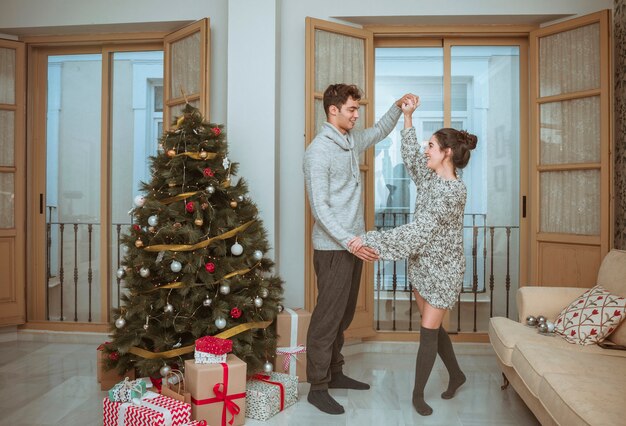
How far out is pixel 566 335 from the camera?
2.79 m

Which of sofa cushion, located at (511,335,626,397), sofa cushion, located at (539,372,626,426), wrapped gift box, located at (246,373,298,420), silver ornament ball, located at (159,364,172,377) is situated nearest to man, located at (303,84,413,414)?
wrapped gift box, located at (246,373,298,420)

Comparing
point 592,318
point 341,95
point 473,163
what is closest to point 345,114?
point 341,95

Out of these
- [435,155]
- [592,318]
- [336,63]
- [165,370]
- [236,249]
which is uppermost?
[336,63]

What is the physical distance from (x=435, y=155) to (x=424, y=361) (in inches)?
39.5

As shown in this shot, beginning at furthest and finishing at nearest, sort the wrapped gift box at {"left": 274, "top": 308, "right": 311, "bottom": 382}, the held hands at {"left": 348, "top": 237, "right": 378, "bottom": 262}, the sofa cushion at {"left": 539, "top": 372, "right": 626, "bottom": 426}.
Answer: the wrapped gift box at {"left": 274, "top": 308, "right": 311, "bottom": 382} → the held hands at {"left": 348, "top": 237, "right": 378, "bottom": 262} → the sofa cushion at {"left": 539, "top": 372, "right": 626, "bottom": 426}

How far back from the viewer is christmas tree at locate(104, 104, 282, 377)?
9.32 ft

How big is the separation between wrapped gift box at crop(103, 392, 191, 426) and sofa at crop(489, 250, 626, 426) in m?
1.42

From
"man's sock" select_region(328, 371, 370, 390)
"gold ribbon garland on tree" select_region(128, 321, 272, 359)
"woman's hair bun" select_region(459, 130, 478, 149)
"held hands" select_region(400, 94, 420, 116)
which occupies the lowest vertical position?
"man's sock" select_region(328, 371, 370, 390)

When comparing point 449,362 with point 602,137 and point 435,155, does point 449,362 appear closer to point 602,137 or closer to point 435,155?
point 435,155

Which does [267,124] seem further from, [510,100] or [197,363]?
[510,100]

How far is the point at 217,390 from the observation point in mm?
2523

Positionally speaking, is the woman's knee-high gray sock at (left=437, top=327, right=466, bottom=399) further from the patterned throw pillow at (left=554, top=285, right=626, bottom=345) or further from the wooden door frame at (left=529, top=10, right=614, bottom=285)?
the wooden door frame at (left=529, top=10, right=614, bottom=285)

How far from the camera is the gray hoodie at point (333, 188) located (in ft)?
9.18

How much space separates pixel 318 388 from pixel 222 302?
0.65 metres
